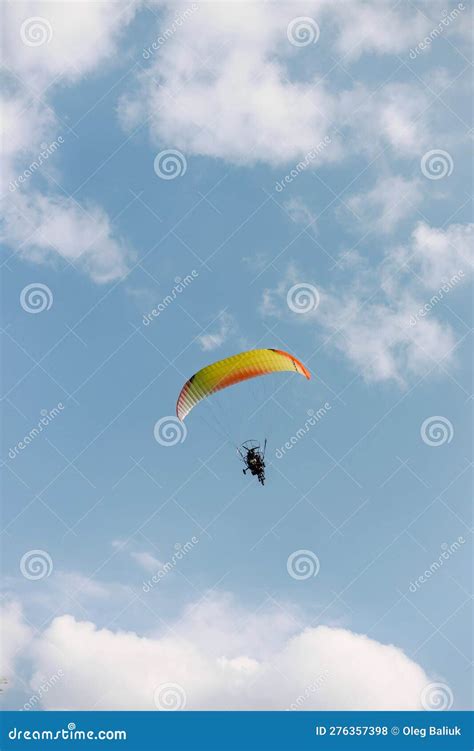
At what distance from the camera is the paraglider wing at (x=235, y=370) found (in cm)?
3697

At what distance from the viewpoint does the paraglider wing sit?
121ft

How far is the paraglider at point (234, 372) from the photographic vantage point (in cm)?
3700

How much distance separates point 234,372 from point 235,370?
15 centimetres

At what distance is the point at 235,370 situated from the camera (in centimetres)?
3700

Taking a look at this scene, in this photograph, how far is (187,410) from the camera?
38188 millimetres

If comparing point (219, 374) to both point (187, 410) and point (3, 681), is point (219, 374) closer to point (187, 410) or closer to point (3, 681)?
point (187, 410)

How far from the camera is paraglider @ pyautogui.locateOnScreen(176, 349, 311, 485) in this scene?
121ft
